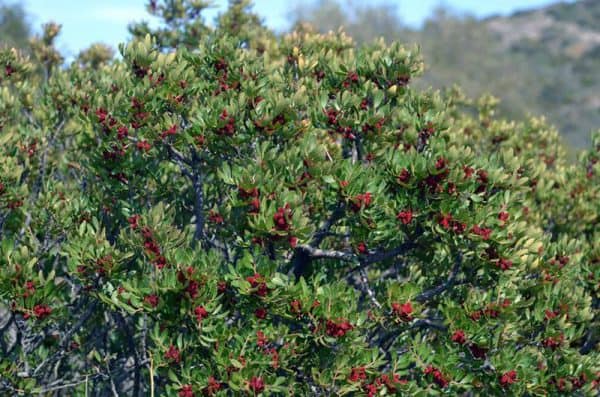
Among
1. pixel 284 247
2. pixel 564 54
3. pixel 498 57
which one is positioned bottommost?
pixel 284 247

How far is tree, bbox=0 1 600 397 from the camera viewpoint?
4215 mm

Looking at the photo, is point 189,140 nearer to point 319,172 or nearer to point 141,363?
point 319,172

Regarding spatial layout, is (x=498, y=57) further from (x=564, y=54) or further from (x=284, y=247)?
(x=284, y=247)

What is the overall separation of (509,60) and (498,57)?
84.8 inches

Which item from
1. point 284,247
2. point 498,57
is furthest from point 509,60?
point 284,247

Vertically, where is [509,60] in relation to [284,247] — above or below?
above

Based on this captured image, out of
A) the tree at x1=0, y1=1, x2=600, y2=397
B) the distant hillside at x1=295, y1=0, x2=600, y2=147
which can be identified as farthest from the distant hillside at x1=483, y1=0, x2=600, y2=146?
the tree at x1=0, y1=1, x2=600, y2=397

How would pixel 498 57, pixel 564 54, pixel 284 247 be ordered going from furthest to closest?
pixel 564 54, pixel 498 57, pixel 284 247

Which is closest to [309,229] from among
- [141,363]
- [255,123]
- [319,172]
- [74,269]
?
[319,172]

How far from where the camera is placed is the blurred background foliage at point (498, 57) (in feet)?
143

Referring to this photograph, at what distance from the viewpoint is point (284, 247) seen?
4.25 m

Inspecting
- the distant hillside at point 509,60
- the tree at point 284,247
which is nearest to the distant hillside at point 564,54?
the distant hillside at point 509,60

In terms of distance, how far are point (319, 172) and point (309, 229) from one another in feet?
1.44

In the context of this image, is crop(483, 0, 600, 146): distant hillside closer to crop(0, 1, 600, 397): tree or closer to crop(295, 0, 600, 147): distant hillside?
crop(295, 0, 600, 147): distant hillside
